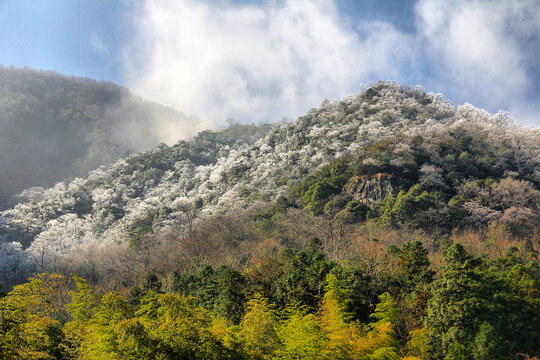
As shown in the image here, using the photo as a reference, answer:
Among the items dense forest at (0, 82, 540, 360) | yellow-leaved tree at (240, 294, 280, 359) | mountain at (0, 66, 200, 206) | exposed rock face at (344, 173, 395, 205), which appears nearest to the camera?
yellow-leaved tree at (240, 294, 280, 359)

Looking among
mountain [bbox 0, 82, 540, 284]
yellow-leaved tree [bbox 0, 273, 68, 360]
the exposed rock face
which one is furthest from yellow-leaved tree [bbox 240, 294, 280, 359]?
the exposed rock face

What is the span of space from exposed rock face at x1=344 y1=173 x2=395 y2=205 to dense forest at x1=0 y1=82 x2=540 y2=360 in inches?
11.5

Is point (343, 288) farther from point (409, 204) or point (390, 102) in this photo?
point (390, 102)

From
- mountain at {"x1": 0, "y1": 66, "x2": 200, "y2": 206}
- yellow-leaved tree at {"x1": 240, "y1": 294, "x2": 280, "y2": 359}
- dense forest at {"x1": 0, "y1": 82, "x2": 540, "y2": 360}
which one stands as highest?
mountain at {"x1": 0, "y1": 66, "x2": 200, "y2": 206}

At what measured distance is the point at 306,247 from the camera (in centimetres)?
4500

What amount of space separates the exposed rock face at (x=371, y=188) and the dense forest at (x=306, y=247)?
291mm

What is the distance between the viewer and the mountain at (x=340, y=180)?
54375mm

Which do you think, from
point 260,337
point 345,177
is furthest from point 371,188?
point 260,337

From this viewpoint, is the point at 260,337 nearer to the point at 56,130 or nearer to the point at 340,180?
the point at 340,180

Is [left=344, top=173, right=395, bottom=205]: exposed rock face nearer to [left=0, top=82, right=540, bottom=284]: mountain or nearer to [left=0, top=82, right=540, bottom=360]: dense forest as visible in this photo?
[left=0, top=82, right=540, bottom=284]: mountain

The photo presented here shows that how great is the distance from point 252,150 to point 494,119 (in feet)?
183

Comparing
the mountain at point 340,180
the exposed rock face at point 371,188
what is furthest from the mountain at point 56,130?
the exposed rock face at point 371,188

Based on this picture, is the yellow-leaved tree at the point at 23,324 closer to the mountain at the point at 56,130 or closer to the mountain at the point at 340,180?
the mountain at the point at 340,180

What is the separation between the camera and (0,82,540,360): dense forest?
16.9 m
